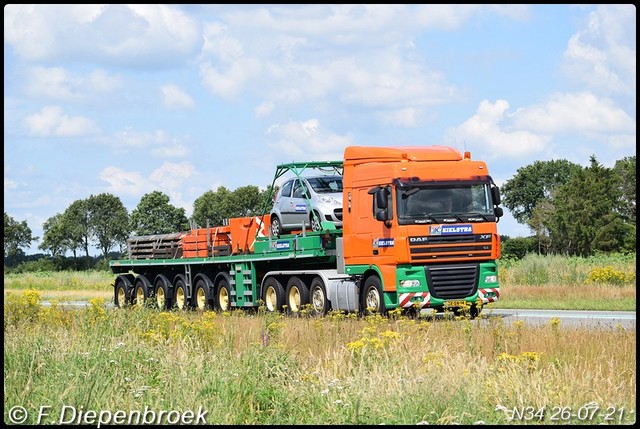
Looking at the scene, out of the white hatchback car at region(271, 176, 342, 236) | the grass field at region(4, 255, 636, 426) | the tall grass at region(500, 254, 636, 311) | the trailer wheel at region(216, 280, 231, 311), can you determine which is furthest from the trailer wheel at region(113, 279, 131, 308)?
the grass field at region(4, 255, 636, 426)

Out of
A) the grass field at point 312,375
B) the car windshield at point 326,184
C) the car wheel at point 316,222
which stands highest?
the car windshield at point 326,184

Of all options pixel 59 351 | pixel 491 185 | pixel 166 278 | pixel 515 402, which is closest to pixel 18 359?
pixel 59 351

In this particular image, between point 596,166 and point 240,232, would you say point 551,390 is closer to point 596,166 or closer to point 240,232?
point 240,232

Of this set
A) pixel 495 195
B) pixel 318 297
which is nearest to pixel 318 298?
pixel 318 297

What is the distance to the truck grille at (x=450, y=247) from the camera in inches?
853

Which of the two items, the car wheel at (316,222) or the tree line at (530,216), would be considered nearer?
the car wheel at (316,222)

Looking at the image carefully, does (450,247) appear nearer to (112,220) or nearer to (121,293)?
(121,293)

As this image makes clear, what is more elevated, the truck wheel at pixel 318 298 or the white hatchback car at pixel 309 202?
the white hatchback car at pixel 309 202

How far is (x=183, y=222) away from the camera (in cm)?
9025

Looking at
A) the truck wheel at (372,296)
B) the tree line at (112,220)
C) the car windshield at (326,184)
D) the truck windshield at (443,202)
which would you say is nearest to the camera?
the truck windshield at (443,202)

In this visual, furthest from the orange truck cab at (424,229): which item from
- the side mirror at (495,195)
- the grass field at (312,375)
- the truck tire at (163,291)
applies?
the truck tire at (163,291)

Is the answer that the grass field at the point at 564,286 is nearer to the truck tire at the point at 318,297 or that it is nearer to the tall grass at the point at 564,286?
the tall grass at the point at 564,286

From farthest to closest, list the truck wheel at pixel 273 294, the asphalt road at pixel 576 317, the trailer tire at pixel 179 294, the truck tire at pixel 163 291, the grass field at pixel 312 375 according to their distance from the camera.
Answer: the truck tire at pixel 163 291, the trailer tire at pixel 179 294, the truck wheel at pixel 273 294, the asphalt road at pixel 576 317, the grass field at pixel 312 375

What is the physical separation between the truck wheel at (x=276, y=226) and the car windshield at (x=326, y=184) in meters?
1.57
